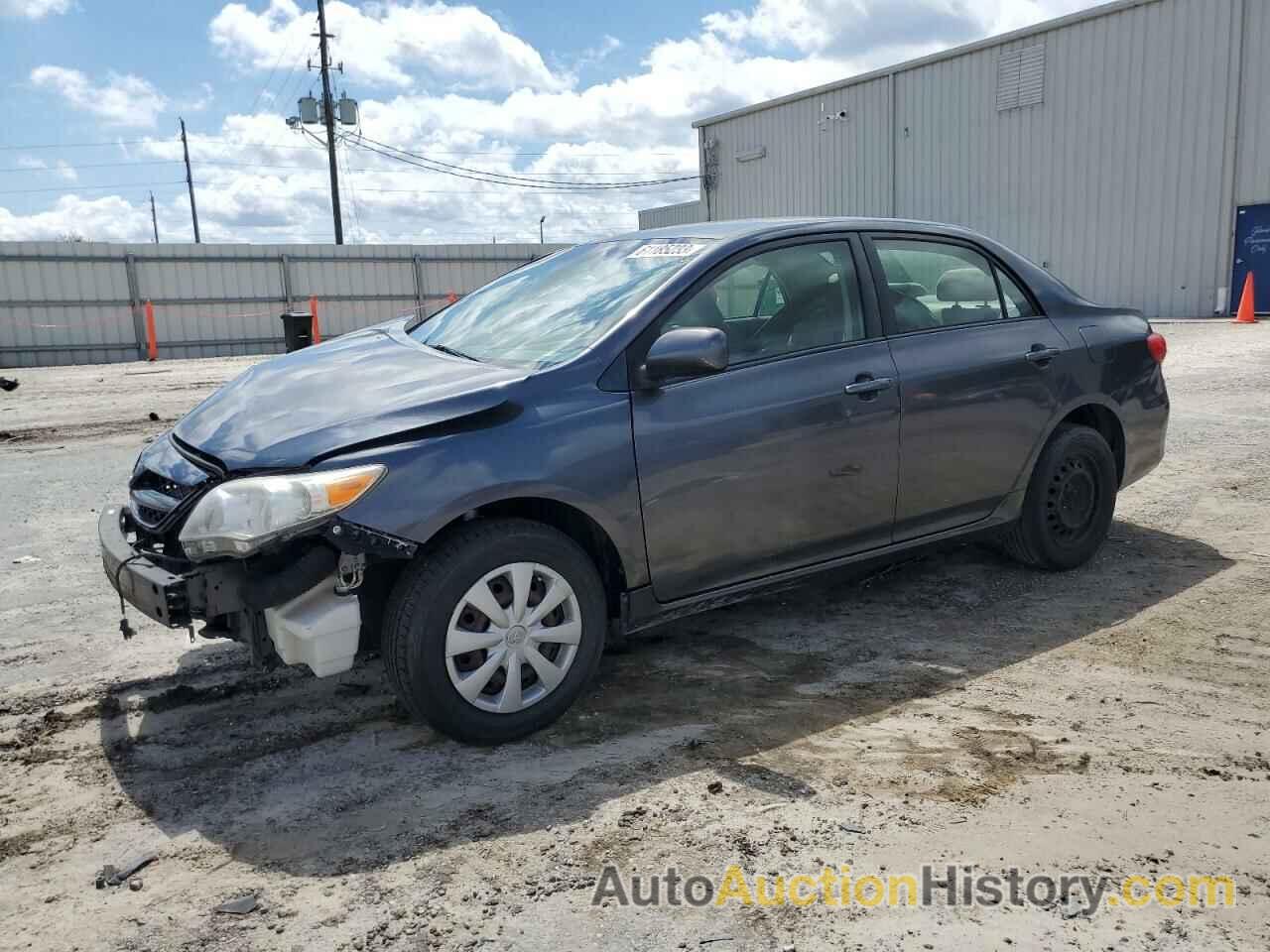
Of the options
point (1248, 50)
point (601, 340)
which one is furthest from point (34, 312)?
point (1248, 50)

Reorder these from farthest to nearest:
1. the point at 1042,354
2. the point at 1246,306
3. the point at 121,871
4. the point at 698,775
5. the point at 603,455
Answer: the point at 1246,306, the point at 1042,354, the point at 603,455, the point at 698,775, the point at 121,871

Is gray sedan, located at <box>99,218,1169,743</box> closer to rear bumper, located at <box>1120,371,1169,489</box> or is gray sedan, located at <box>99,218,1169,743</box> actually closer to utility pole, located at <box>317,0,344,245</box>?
rear bumper, located at <box>1120,371,1169,489</box>

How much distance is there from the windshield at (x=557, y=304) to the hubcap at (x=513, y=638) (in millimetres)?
777

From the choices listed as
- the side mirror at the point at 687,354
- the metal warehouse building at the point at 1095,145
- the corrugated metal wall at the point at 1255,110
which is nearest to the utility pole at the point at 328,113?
the metal warehouse building at the point at 1095,145

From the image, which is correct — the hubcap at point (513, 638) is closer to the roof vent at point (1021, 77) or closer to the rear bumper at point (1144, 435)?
the rear bumper at point (1144, 435)

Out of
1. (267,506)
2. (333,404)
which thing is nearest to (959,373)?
(333,404)

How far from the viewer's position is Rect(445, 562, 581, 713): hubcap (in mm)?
3211

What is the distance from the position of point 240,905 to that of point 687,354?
207cm

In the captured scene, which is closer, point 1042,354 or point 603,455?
point 603,455

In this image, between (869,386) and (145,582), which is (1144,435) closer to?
(869,386)

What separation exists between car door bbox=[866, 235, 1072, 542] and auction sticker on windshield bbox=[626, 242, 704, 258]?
0.85m

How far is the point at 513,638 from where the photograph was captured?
329cm

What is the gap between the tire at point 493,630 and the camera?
3.14 meters

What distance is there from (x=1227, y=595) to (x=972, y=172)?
22.2 m
